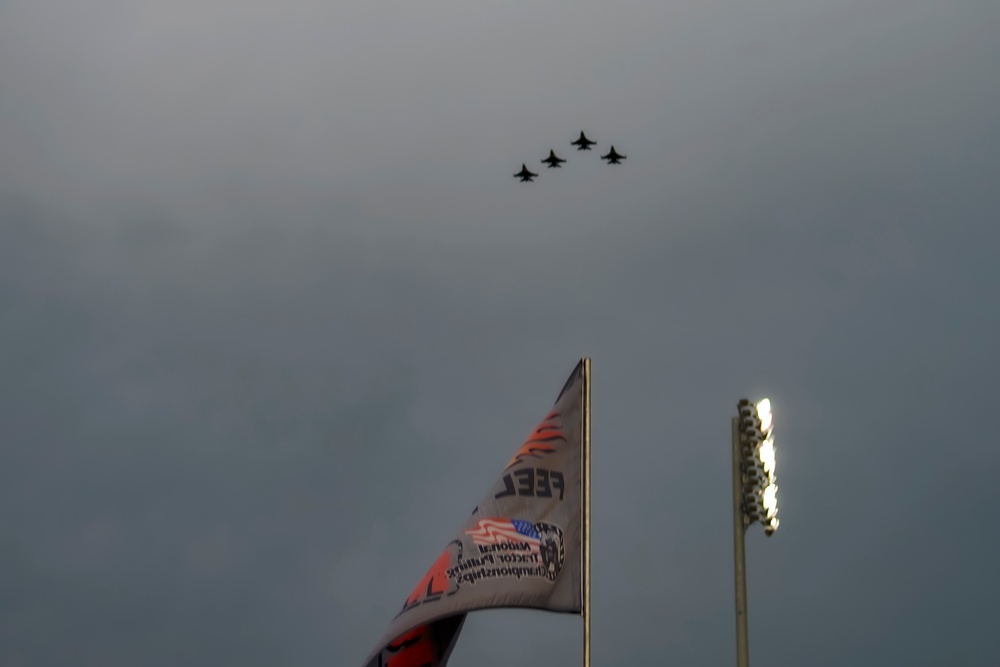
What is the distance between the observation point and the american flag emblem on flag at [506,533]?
25.2m

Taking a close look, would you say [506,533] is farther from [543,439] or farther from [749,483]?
[749,483]

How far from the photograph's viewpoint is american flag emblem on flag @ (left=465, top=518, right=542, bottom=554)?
82.8 ft

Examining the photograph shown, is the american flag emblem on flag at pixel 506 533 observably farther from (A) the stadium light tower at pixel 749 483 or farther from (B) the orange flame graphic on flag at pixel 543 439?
(A) the stadium light tower at pixel 749 483

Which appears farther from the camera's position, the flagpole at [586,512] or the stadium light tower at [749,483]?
the stadium light tower at [749,483]

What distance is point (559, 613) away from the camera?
80.4 ft

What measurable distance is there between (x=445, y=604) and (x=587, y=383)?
3961 millimetres

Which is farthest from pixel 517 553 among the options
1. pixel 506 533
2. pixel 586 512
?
pixel 586 512

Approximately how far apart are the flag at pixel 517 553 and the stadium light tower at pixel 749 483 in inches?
109

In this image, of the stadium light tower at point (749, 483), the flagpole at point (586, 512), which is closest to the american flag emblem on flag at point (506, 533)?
the flagpole at point (586, 512)

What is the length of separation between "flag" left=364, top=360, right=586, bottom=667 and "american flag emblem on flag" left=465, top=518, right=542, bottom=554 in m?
0.02

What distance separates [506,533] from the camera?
2538 cm

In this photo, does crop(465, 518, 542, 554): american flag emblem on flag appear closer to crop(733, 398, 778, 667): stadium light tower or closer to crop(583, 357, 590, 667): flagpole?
crop(583, 357, 590, 667): flagpole

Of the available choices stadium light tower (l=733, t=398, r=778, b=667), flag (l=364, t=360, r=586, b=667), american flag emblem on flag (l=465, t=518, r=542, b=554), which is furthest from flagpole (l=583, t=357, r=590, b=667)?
stadium light tower (l=733, t=398, r=778, b=667)

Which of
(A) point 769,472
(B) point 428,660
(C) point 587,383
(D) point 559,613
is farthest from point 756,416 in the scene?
(B) point 428,660
